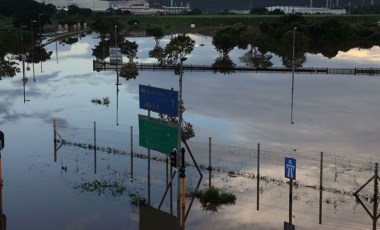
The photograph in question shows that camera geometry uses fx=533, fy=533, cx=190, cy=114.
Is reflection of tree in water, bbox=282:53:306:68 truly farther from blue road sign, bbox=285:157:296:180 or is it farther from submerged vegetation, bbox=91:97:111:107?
blue road sign, bbox=285:157:296:180

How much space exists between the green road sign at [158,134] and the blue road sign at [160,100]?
2.42 feet

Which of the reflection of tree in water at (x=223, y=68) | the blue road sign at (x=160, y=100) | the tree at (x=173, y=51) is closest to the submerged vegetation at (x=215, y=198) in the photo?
the blue road sign at (x=160, y=100)

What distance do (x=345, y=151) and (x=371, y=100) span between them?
2267 cm

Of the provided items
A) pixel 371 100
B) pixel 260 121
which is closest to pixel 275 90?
pixel 371 100

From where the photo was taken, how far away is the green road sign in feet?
89.0

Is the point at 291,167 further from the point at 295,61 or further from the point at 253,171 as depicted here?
the point at 295,61

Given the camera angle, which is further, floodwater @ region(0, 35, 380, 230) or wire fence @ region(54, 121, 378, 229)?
wire fence @ region(54, 121, 378, 229)

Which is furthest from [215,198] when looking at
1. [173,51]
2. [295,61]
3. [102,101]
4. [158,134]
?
[295,61]

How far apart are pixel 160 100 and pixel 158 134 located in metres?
1.88

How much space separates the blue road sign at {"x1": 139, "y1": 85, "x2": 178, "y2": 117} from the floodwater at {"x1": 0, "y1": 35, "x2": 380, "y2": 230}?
500cm

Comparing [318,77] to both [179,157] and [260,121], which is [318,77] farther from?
[179,157]

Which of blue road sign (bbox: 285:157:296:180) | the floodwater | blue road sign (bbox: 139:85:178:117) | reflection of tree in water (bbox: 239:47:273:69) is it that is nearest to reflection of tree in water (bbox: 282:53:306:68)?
reflection of tree in water (bbox: 239:47:273:69)

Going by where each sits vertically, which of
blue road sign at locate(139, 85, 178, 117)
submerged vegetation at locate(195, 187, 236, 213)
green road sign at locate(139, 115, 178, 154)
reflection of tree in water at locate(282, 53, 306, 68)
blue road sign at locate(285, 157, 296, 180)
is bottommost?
submerged vegetation at locate(195, 187, 236, 213)

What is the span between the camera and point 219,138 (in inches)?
1601
